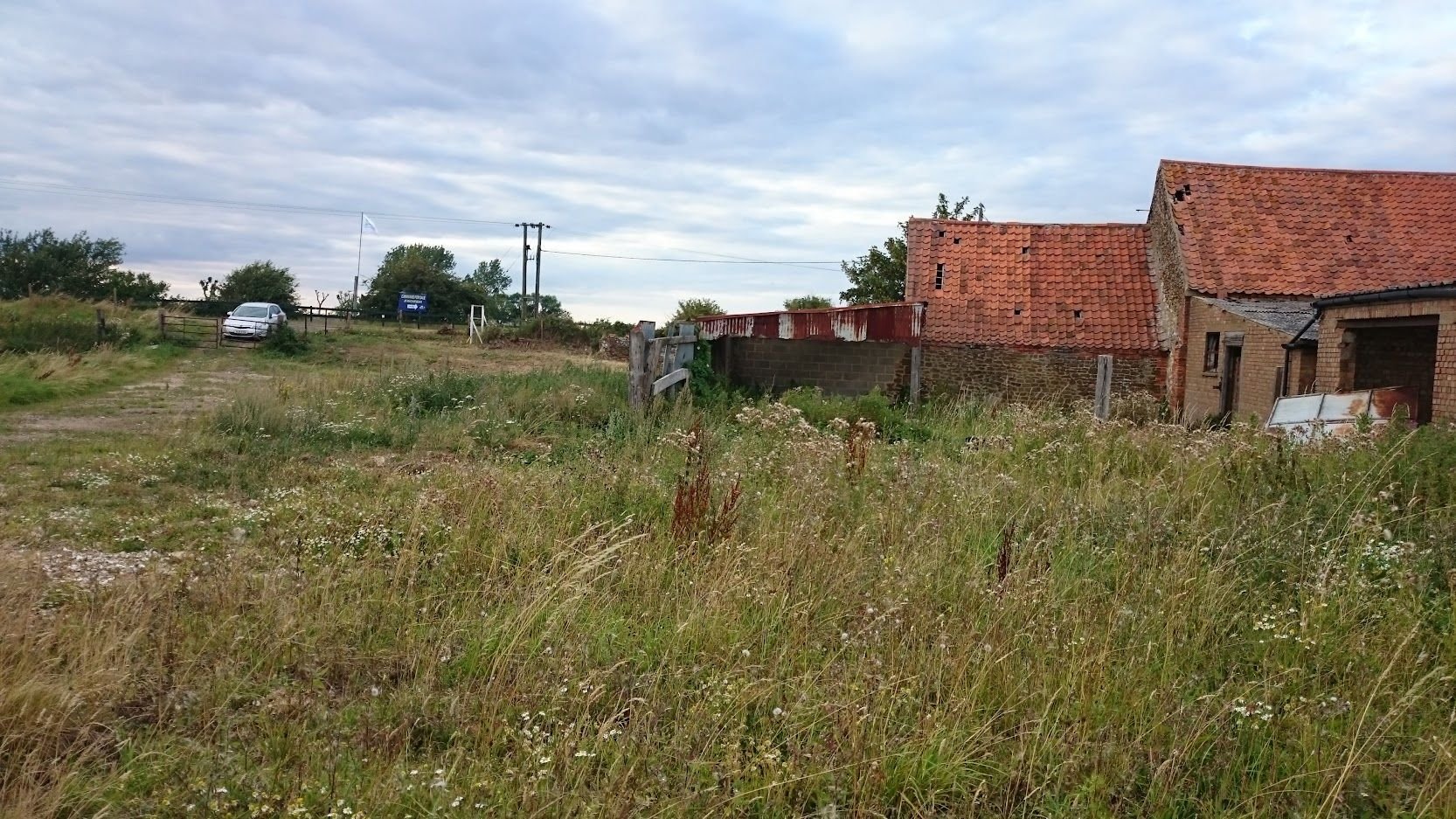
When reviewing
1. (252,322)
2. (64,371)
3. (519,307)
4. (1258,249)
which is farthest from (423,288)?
(1258,249)

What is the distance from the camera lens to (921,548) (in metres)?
5.32

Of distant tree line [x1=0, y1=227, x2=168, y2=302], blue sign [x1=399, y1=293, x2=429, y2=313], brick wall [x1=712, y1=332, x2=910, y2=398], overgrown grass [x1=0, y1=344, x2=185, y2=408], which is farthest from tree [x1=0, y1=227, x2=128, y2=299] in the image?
brick wall [x1=712, y1=332, x2=910, y2=398]

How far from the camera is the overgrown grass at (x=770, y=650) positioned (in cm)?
318

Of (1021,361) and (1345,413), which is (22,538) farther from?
(1021,361)

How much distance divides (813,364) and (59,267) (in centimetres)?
4409

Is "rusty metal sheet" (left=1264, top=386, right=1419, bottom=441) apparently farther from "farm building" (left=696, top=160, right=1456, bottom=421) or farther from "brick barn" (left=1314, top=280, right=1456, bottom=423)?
"farm building" (left=696, top=160, right=1456, bottom=421)

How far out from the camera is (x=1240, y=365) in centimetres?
1797

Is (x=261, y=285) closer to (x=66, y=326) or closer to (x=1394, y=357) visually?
(x=66, y=326)

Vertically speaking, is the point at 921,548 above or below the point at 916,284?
below

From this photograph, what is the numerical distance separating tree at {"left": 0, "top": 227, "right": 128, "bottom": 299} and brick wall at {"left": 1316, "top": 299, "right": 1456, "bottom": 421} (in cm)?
4860

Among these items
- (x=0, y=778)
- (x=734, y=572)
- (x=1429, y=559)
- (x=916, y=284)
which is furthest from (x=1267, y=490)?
(x=916, y=284)

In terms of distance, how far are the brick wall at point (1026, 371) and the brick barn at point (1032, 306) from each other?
19 millimetres

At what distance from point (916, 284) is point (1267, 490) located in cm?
1799

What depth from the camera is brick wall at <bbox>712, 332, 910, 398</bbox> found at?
1962 cm
